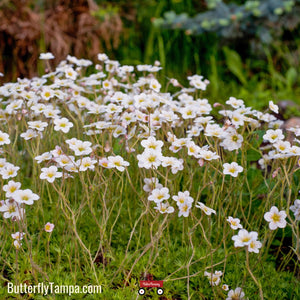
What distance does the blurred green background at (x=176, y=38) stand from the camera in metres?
4.50

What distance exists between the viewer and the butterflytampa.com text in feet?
5.39

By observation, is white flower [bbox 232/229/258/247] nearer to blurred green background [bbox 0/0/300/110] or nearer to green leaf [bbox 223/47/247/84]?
blurred green background [bbox 0/0/300/110]

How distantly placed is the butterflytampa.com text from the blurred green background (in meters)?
2.99

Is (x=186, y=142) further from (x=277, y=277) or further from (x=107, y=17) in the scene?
(x=107, y=17)

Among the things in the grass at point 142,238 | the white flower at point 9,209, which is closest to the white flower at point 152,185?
the grass at point 142,238

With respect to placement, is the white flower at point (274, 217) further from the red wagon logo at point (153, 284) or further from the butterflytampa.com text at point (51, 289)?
the butterflytampa.com text at point (51, 289)

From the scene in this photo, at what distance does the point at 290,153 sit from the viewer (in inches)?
63.2

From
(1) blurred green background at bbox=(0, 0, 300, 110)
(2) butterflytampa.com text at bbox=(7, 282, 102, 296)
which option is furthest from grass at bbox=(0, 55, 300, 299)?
(1) blurred green background at bbox=(0, 0, 300, 110)

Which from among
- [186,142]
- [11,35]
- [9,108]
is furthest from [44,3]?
[186,142]

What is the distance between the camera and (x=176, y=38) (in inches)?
201

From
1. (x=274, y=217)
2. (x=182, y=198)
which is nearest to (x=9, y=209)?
(x=182, y=198)

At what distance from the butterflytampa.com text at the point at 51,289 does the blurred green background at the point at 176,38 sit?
9.79 ft

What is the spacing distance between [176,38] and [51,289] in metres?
4.04

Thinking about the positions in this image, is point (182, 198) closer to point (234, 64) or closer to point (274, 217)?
point (274, 217)
